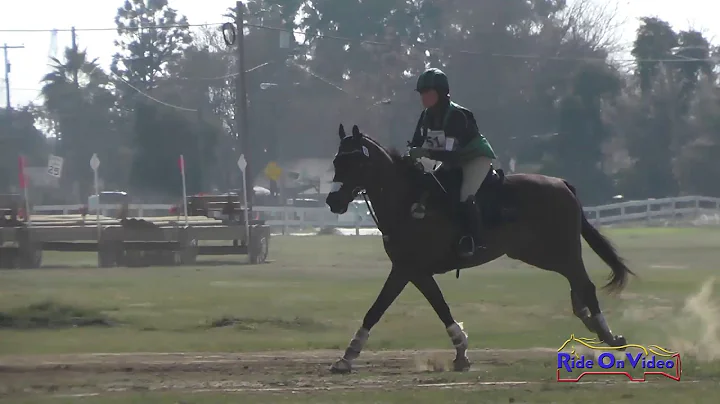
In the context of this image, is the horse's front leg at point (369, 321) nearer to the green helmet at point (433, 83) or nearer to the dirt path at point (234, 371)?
the dirt path at point (234, 371)

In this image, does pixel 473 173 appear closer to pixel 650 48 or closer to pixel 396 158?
pixel 396 158

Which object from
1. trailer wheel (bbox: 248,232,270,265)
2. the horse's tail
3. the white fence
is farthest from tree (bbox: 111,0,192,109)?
the horse's tail

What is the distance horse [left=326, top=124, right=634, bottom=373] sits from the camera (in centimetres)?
1123

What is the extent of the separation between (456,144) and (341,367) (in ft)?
8.42

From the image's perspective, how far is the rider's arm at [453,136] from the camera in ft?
37.1

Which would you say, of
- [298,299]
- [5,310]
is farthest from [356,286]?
[5,310]

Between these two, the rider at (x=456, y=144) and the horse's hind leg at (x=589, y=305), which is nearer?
the rider at (x=456, y=144)

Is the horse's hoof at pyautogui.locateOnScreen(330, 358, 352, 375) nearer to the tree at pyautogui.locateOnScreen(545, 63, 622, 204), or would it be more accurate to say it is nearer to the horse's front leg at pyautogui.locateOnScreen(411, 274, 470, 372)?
the horse's front leg at pyautogui.locateOnScreen(411, 274, 470, 372)

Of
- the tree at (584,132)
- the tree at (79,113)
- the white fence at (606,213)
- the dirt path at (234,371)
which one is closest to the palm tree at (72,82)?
the tree at (79,113)

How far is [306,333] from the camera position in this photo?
52.2 feet

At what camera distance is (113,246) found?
106ft

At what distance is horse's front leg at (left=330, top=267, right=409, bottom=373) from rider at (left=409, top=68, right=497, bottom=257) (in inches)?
28.8

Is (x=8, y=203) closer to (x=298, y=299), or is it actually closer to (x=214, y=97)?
(x=298, y=299)

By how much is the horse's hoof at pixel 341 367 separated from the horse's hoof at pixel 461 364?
1.11 metres
